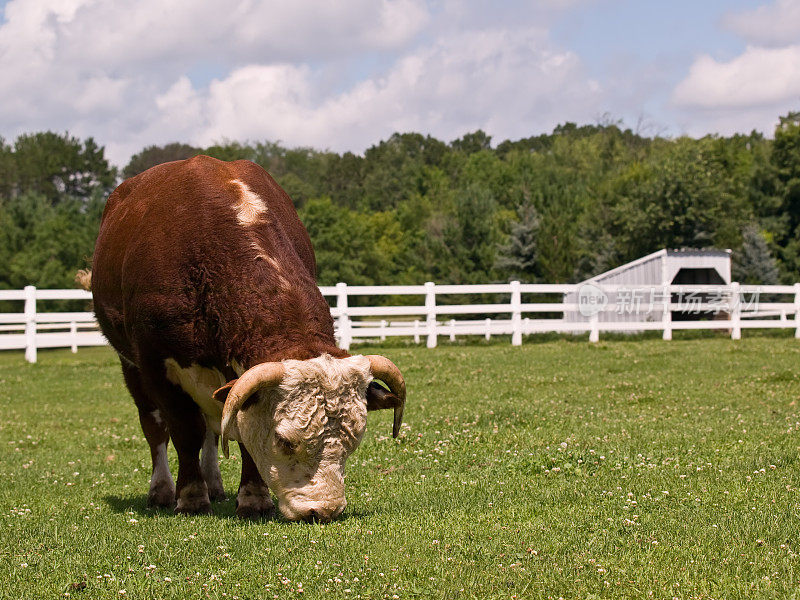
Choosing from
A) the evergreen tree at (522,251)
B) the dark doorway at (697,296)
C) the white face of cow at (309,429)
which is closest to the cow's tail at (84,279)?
the white face of cow at (309,429)

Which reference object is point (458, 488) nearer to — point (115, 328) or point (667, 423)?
point (115, 328)

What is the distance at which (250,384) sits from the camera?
508cm

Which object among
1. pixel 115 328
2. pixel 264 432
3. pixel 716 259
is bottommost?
pixel 264 432

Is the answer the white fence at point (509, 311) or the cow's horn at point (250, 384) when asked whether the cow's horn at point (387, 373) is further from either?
the white fence at point (509, 311)

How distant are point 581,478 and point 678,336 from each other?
62.9 ft

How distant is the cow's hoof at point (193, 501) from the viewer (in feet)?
20.9

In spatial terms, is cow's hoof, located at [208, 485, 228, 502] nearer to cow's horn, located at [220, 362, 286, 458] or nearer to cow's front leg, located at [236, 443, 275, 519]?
cow's front leg, located at [236, 443, 275, 519]

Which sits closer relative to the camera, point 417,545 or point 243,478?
point 417,545

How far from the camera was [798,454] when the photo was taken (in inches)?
291

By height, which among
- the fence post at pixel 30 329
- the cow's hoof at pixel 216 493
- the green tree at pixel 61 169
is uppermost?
the green tree at pixel 61 169

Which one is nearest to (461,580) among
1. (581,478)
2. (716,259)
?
(581,478)

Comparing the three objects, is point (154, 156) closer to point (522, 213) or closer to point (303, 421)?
point (522, 213)

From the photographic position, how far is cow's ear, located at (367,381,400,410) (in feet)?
18.7

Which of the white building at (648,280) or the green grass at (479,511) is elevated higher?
the white building at (648,280)
